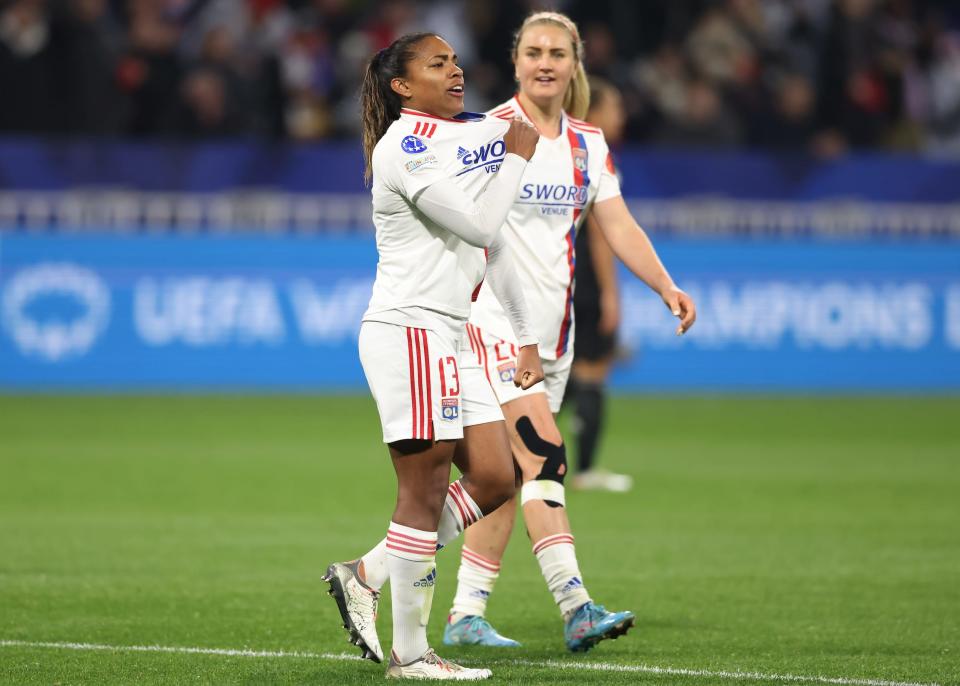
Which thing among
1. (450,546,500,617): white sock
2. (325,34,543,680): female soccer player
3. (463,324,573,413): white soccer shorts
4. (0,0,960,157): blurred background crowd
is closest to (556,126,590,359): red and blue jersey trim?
(463,324,573,413): white soccer shorts

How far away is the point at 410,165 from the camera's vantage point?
18.7 feet

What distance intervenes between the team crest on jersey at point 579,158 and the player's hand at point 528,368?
1.24 m

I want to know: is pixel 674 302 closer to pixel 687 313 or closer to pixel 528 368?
pixel 687 313

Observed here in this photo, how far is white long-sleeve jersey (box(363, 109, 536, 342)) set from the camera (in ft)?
18.7

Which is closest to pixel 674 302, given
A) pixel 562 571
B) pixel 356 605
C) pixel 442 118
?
pixel 562 571

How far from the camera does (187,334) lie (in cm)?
1758

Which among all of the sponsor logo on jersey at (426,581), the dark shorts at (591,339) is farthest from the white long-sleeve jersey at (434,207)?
the dark shorts at (591,339)

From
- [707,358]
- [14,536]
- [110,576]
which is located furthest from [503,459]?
[707,358]

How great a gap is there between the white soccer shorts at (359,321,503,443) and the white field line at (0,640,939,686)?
Result: 103 cm

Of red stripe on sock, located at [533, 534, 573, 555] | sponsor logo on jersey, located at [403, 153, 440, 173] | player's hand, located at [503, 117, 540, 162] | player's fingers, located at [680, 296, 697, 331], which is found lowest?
red stripe on sock, located at [533, 534, 573, 555]

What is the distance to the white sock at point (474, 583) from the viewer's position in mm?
6875

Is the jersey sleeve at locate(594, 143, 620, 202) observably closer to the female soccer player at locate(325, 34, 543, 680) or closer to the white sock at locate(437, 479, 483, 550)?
the female soccer player at locate(325, 34, 543, 680)

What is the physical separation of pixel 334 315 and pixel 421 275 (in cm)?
1212

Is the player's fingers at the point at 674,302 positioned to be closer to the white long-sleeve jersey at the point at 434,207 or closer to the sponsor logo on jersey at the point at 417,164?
the white long-sleeve jersey at the point at 434,207
